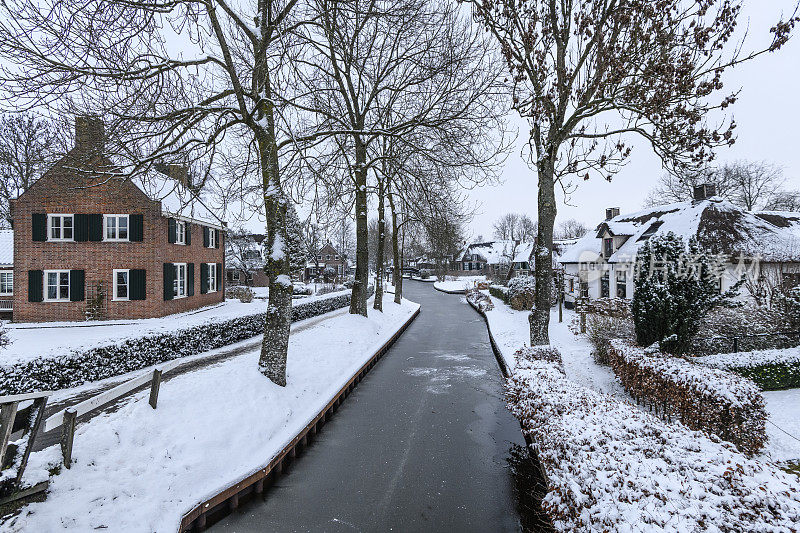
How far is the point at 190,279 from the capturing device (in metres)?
21.7

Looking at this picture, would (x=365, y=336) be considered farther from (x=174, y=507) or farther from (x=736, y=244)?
(x=736, y=244)

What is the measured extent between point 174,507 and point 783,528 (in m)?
5.73

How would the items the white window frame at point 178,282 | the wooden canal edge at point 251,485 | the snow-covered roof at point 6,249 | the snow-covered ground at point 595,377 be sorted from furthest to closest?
1. the snow-covered roof at point 6,249
2. the white window frame at point 178,282
3. the snow-covered ground at point 595,377
4. the wooden canal edge at point 251,485

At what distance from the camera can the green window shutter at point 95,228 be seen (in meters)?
→ 17.7

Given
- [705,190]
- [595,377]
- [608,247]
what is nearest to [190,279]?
[595,377]

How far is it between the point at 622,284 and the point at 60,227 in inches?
1143

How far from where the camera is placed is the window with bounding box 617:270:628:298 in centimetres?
2134

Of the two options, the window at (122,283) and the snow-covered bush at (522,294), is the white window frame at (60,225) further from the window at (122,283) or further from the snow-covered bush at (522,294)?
the snow-covered bush at (522,294)

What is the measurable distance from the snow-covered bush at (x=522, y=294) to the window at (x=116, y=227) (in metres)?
21.4

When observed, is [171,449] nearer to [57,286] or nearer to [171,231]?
[171,231]

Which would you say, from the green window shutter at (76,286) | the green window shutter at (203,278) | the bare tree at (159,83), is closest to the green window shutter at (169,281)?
the green window shutter at (76,286)

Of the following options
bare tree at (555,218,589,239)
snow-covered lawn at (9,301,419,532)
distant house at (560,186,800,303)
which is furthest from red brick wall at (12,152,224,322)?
bare tree at (555,218,589,239)

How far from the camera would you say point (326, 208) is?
37.2 ft

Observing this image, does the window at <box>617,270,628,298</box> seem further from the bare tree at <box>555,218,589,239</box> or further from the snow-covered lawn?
the bare tree at <box>555,218,589,239</box>
